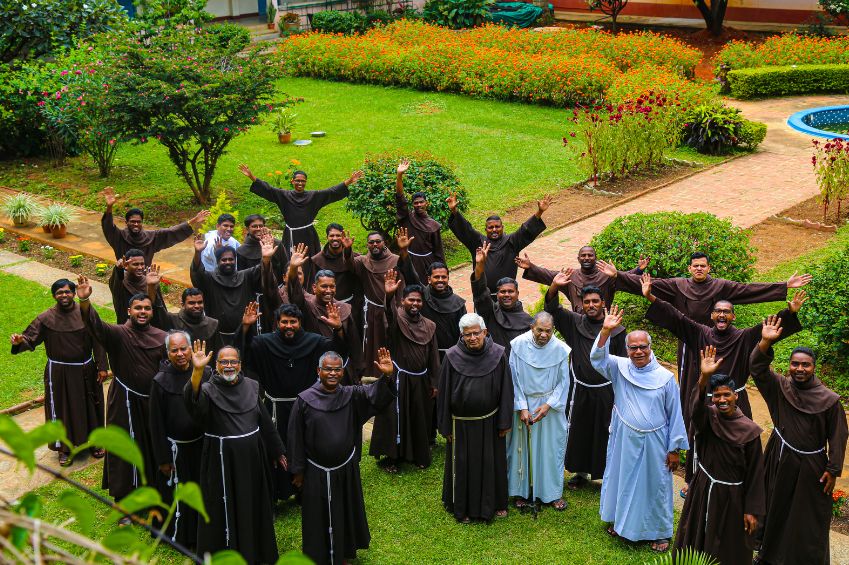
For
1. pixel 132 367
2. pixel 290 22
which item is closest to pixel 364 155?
pixel 132 367

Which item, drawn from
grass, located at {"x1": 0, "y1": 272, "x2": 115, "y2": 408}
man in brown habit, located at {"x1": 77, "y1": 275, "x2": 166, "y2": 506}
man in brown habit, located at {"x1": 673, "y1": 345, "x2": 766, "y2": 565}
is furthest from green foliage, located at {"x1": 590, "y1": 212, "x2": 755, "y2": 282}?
grass, located at {"x1": 0, "y1": 272, "x2": 115, "y2": 408}

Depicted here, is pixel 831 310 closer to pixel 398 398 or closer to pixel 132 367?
pixel 398 398

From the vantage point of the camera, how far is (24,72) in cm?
1667

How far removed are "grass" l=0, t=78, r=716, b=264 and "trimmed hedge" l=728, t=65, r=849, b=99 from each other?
16.1 ft

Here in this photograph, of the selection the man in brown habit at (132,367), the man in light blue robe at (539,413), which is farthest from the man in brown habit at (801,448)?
the man in brown habit at (132,367)

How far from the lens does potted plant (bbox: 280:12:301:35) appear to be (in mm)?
29984

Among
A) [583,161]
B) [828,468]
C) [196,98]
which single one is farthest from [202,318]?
[583,161]

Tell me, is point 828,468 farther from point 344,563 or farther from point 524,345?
point 344,563

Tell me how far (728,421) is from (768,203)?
31.5 feet

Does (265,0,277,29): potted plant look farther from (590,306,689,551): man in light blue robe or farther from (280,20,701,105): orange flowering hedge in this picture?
(590,306,689,551): man in light blue robe

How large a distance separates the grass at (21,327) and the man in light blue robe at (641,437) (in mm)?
5743

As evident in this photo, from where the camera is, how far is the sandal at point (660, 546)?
7.05 metres

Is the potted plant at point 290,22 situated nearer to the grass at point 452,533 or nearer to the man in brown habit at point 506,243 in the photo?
the man in brown habit at point 506,243

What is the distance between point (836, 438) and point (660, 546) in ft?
4.85
